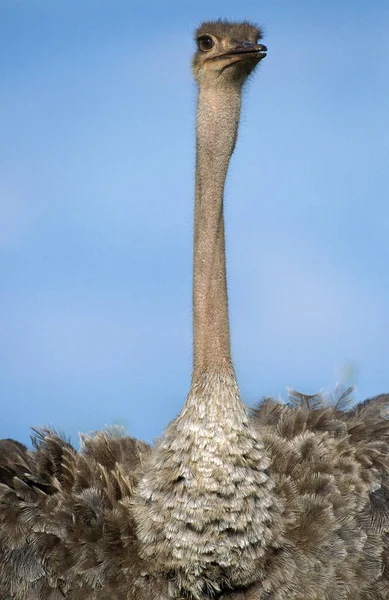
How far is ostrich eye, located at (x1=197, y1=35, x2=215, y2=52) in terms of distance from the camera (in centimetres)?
485

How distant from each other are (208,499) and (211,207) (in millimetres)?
1209

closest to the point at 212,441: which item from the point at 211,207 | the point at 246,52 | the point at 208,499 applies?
the point at 208,499

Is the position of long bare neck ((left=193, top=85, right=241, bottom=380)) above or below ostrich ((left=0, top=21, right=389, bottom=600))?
above

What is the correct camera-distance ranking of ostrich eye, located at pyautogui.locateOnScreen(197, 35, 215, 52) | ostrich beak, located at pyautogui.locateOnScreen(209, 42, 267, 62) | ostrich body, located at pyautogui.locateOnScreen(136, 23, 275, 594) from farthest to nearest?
ostrich eye, located at pyautogui.locateOnScreen(197, 35, 215, 52) → ostrich beak, located at pyautogui.locateOnScreen(209, 42, 267, 62) → ostrich body, located at pyautogui.locateOnScreen(136, 23, 275, 594)

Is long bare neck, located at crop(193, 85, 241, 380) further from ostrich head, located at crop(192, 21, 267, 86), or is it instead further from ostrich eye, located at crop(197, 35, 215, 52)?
ostrich eye, located at crop(197, 35, 215, 52)

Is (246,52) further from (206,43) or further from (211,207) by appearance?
(211,207)

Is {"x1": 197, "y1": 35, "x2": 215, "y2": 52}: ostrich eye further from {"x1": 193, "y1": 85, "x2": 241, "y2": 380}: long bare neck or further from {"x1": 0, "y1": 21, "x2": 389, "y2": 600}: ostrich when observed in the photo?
{"x1": 193, "y1": 85, "x2": 241, "y2": 380}: long bare neck

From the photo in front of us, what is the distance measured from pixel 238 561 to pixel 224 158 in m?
1.65

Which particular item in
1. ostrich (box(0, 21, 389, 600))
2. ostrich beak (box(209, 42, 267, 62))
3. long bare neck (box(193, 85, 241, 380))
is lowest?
ostrich (box(0, 21, 389, 600))

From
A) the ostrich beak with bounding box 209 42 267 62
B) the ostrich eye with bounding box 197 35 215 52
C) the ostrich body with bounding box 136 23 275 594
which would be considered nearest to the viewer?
the ostrich body with bounding box 136 23 275 594

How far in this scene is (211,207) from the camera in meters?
4.81

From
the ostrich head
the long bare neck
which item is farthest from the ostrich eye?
the long bare neck

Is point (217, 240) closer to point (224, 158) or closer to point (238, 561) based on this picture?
point (224, 158)

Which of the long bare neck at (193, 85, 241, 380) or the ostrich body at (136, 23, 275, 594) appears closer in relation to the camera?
the ostrich body at (136, 23, 275, 594)
